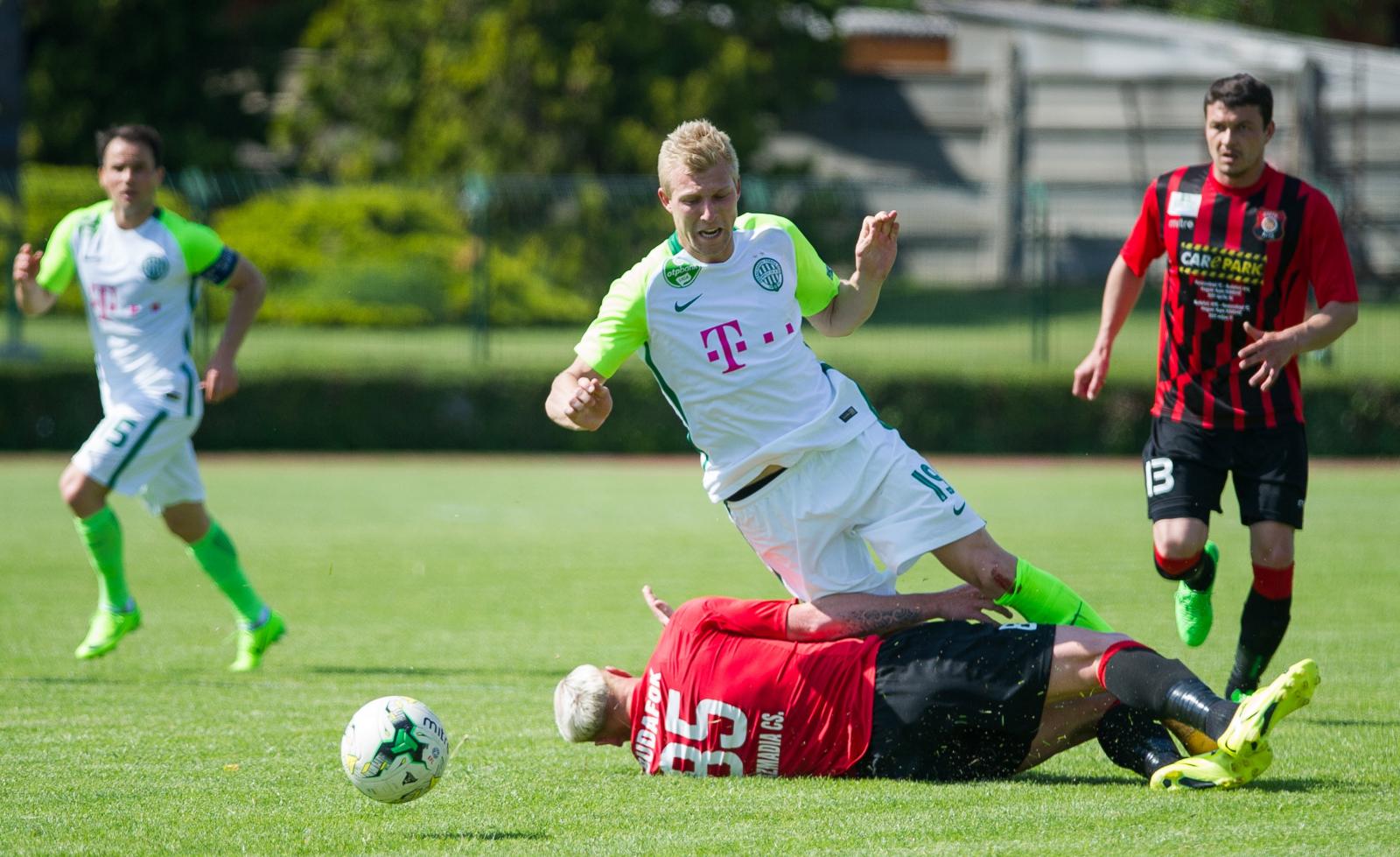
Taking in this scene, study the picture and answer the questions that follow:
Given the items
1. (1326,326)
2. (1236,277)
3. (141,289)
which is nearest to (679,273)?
(1236,277)

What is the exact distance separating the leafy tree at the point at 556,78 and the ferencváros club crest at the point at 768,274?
72.0 feet

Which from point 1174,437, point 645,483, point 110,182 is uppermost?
point 110,182

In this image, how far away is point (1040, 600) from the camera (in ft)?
17.4

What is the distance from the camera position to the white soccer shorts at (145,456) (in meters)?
7.78

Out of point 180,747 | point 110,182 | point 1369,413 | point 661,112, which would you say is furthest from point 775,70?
point 180,747

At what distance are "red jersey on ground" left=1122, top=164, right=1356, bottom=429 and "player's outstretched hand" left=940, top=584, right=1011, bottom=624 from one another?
156 cm

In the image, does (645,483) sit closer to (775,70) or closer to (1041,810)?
(1041,810)

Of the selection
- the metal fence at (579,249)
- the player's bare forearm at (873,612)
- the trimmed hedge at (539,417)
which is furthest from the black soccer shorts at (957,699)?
the metal fence at (579,249)

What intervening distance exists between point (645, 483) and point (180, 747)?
11321mm

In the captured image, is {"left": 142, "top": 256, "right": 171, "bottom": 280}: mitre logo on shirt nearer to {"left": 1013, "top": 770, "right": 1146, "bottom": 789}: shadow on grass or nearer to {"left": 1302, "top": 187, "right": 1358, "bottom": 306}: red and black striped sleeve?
{"left": 1013, "top": 770, "right": 1146, "bottom": 789}: shadow on grass

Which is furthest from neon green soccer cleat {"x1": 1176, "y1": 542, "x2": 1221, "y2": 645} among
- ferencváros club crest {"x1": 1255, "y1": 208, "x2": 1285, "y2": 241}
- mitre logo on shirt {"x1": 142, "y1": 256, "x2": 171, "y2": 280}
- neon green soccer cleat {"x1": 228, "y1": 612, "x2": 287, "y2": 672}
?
mitre logo on shirt {"x1": 142, "y1": 256, "x2": 171, "y2": 280}

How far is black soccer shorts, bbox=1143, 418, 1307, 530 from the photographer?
6.23m

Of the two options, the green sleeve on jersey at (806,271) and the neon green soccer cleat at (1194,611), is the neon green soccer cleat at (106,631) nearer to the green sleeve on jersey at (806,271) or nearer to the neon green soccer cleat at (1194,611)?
the green sleeve on jersey at (806,271)

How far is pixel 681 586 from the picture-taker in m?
9.88
